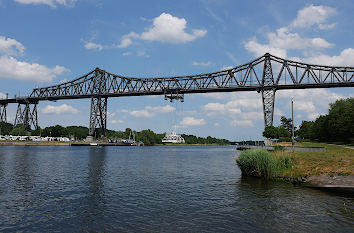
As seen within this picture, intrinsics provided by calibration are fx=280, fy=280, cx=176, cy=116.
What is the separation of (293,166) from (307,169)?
158cm

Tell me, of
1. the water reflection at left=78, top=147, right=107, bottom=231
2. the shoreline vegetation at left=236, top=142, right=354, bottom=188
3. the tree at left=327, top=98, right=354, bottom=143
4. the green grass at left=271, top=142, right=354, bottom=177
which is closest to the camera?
the water reflection at left=78, top=147, right=107, bottom=231

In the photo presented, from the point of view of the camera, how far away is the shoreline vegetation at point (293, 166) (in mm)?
24167

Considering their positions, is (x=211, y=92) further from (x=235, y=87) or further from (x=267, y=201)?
(x=267, y=201)

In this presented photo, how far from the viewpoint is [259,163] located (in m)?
→ 28.6

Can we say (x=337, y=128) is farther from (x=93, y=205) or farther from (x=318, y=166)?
(x=93, y=205)

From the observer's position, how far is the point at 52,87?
154 meters

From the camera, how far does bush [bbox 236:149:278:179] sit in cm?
2781

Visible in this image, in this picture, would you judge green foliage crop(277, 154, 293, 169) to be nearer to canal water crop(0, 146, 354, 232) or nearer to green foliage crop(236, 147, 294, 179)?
green foliage crop(236, 147, 294, 179)

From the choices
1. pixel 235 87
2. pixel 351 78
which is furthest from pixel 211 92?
pixel 351 78

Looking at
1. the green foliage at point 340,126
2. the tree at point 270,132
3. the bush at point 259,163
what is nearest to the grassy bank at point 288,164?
the bush at point 259,163

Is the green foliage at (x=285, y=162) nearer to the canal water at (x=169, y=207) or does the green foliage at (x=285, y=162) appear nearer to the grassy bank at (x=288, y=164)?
the grassy bank at (x=288, y=164)

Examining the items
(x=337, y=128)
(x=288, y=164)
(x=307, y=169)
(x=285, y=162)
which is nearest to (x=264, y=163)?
(x=285, y=162)

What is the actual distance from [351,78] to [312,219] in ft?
282

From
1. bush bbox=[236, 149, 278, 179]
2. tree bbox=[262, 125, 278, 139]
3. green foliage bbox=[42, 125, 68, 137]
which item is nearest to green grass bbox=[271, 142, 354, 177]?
bush bbox=[236, 149, 278, 179]
